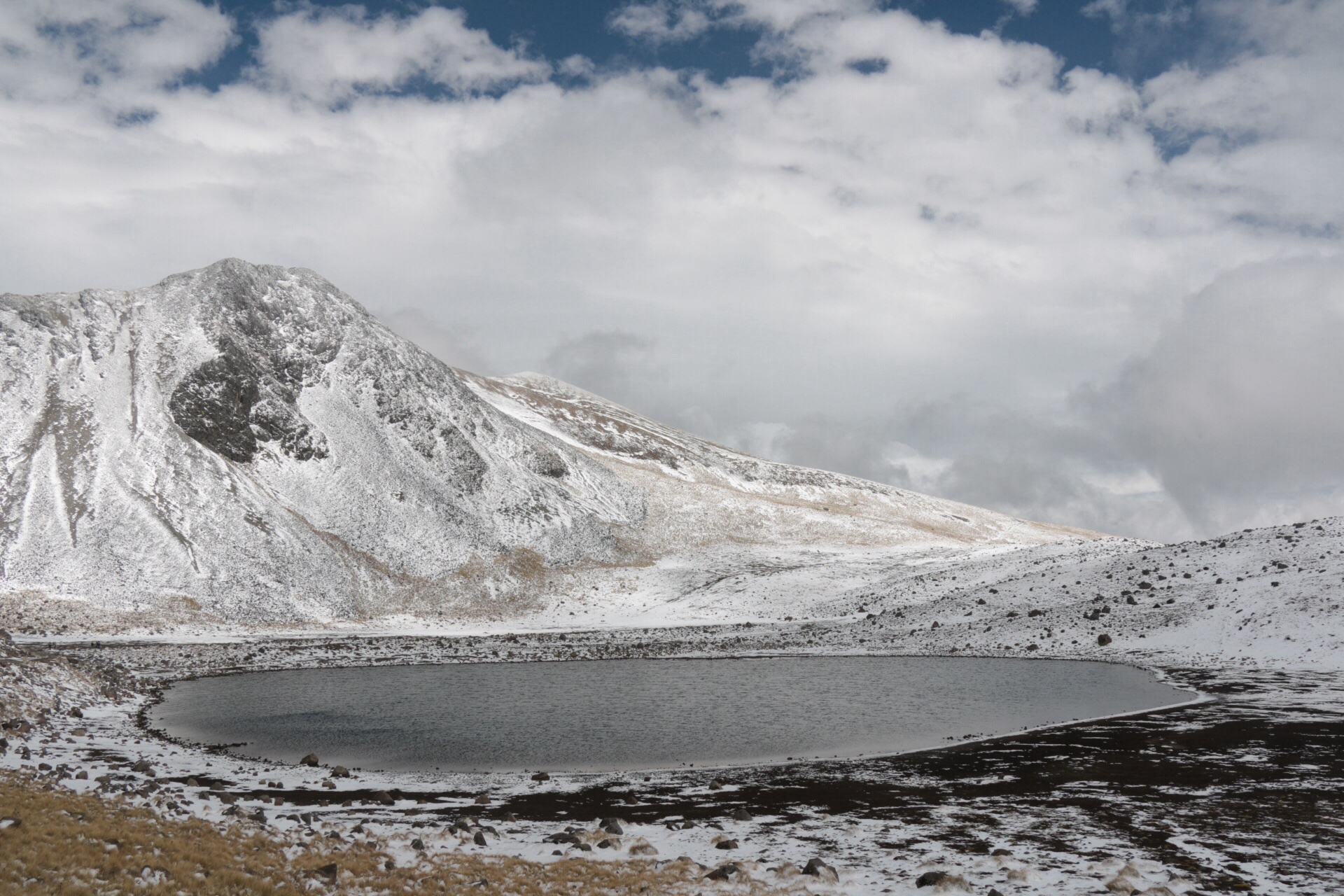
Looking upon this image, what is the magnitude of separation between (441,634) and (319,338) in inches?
2375

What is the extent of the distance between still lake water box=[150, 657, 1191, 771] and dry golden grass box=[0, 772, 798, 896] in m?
9.81

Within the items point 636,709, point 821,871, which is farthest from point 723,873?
point 636,709

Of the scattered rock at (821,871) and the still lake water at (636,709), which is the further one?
the still lake water at (636,709)

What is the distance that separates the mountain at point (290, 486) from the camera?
74.0m

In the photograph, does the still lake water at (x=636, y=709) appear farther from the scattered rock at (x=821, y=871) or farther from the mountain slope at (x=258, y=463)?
the mountain slope at (x=258, y=463)

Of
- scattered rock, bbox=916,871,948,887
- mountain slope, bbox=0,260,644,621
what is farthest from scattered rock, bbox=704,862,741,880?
mountain slope, bbox=0,260,644,621

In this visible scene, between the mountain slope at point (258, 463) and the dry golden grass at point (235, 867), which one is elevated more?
the mountain slope at point (258, 463)

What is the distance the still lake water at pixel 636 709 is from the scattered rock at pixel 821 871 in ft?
36.4

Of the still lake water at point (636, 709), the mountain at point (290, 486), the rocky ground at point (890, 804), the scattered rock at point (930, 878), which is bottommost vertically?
the still lake water at point (636, 709)

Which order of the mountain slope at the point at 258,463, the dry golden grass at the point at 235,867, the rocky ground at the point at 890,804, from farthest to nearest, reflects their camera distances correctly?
the mountain slope at the point at 258,463
the rocky ground at the point at 890,804
the dry golden grass at the point at 235,867

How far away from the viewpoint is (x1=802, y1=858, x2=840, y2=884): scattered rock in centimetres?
1473

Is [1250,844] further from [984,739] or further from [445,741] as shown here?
[445,741]

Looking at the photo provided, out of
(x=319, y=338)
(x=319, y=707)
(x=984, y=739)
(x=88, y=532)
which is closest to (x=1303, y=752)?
(x=984, y=739)

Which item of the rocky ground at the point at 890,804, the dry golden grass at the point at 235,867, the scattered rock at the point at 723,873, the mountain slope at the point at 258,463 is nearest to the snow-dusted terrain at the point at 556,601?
the rocky ground at the point at 890,804
